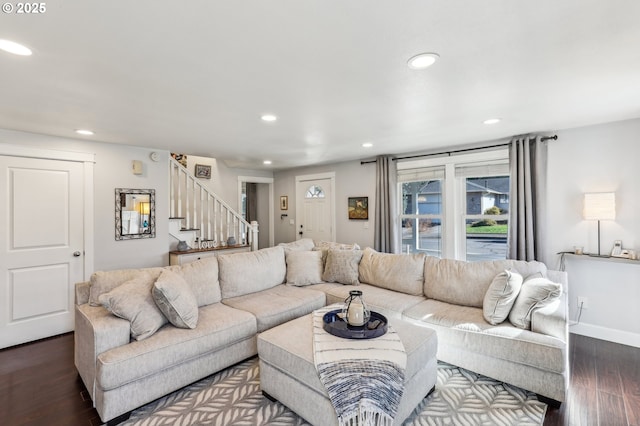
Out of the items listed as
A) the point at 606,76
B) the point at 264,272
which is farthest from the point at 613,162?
the point at 264,272

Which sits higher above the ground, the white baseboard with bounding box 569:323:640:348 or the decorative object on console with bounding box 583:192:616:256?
the decorative object on console with bounding box 583:192:616:256

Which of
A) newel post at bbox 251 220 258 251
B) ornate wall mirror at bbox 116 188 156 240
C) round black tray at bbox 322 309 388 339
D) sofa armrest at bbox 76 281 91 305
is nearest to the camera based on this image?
round black tray at bbox 322 309 388 339

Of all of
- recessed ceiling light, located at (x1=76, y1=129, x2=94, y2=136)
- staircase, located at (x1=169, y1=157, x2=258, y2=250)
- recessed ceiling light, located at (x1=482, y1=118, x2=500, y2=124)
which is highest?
recessed ceiling light, located at (x1=482, y1=118, x2=500, y2=124)

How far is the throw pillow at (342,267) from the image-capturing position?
3.84 m

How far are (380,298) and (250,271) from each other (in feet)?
4.90

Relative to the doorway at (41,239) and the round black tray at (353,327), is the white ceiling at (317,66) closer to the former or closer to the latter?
the doorway at (41,239)

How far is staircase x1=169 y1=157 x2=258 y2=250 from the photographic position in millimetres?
4668

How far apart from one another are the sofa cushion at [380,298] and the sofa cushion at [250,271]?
53 centimetres

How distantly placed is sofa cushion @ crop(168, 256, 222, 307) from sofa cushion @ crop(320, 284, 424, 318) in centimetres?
119

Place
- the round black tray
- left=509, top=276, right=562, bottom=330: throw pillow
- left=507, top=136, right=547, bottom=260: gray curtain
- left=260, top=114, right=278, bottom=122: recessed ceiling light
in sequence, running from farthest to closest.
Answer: left=507, top=136, right=547, bottom=260: gray curtain, left=260, top=114, right=278, bottom=122: recessed ceiling light, left=509, top=276, right=562, bottom=330: throw pillow, the round black tray

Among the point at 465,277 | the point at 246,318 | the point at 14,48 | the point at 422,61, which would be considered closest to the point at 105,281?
the point at 246,318

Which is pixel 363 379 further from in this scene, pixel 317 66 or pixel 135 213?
pixel 135 213

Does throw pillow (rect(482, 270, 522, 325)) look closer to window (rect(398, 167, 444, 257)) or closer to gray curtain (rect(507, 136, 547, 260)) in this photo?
gray curtain (rect(507, 136, 547, 260))

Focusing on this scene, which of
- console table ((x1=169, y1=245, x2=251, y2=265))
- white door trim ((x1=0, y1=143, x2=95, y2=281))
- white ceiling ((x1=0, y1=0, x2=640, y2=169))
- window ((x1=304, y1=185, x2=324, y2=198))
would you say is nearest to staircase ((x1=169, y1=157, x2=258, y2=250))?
console table ((x1=169, y1=245, x2=251, y2=265))
